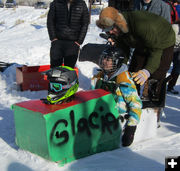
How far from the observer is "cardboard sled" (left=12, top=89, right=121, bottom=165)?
2641mm

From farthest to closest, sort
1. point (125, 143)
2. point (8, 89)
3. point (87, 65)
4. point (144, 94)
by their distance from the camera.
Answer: point (87, 65) → point (8, 89) → point (144, 94) → point (125, 143)

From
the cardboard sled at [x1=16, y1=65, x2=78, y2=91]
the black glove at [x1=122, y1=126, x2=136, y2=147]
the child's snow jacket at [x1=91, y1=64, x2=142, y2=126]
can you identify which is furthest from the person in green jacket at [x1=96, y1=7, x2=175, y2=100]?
the cardboard sled at [x1=16, y1=65, x2=78, y2=91]

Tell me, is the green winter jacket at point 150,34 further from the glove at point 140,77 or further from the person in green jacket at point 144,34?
the glove at point 140,77

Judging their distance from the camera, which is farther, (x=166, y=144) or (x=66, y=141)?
(x=166, y=144)

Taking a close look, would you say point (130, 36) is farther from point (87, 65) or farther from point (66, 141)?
point (87, 65)

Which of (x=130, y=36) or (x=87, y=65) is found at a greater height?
(x=130, y=36)

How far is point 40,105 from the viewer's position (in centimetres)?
284

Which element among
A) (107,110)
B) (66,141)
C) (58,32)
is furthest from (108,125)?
(58,32)

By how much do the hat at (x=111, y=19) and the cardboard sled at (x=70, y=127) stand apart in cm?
73

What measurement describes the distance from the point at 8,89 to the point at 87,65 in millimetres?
2395

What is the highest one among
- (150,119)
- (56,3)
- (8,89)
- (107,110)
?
(56,3)

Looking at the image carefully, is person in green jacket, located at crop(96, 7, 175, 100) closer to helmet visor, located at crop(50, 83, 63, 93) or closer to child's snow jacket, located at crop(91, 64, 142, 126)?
child's snow jacket, located at crop(91, 64, 142, 126)

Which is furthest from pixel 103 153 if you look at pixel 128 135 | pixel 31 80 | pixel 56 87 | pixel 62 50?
pixel 31 80

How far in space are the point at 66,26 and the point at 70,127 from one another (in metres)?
2.52
